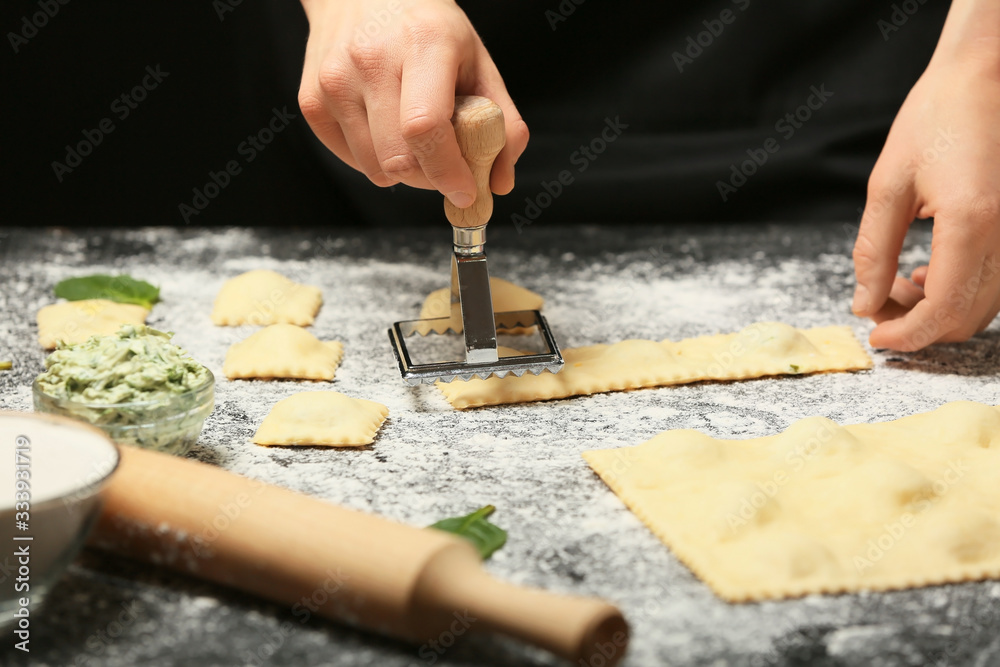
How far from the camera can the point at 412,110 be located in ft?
5.81

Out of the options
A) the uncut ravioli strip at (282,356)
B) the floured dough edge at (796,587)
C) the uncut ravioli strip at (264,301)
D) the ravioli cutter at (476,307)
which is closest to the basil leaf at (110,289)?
the uncut ravioli strip at (264,301)

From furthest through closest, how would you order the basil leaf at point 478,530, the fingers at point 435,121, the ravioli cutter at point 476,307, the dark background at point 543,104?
the dark background at point 543,104 < the ravioli cutter at point 476,307 < the fingers at point 435,121 < the basil leaf at point 478,530

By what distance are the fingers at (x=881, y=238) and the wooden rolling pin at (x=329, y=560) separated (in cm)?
132

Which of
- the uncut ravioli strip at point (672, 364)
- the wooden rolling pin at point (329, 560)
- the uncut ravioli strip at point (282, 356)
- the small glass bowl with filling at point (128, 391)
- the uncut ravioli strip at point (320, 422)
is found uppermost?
the small glass bowl with filling at point (128, 391)

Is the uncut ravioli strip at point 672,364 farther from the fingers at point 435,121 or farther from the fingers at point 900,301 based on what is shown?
the fingers at point 435,121

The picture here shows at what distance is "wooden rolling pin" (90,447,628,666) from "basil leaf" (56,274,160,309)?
115cm

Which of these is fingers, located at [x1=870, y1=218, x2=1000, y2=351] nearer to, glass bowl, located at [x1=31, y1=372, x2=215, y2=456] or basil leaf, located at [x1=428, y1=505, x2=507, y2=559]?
basil leaf, located at [x1=428, y1=505, x2=507, y2=559]

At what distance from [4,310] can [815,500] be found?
2.07 m

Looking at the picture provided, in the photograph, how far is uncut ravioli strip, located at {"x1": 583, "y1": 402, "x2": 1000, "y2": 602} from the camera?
1.37m

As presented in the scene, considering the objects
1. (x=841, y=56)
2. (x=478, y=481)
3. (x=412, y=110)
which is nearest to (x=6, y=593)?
(x=478, y=481)

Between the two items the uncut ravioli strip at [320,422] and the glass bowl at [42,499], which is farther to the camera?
the uncut ravioli strip at [320,422]

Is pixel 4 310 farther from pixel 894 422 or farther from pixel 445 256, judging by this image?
pixel 894 422

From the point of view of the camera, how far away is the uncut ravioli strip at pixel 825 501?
1373mm

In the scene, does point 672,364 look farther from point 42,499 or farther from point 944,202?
point 42,499
